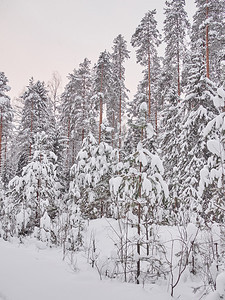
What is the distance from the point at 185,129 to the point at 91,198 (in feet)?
19.0

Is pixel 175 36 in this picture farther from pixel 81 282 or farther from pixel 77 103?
pixel 81 282

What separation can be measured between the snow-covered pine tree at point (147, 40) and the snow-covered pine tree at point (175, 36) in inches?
51.3

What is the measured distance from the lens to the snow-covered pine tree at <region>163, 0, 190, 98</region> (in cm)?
1580

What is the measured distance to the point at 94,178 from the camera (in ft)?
30.0

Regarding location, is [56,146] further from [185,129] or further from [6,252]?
[6,252]

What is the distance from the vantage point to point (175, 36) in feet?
51.8

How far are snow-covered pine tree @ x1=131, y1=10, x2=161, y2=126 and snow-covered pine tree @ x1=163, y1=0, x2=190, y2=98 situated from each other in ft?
4.28

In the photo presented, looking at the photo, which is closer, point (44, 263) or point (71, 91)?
point (44, 263)

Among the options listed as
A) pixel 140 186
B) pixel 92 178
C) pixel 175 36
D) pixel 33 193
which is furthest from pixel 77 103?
pixel 140 186

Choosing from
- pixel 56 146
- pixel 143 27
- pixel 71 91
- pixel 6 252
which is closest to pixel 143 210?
pixel 6 252

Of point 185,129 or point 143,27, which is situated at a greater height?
point 143,27

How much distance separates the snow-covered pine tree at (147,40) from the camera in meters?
15.2

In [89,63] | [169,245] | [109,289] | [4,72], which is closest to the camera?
[109,289]

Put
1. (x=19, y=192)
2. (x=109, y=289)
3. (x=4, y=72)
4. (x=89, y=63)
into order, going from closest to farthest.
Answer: (x=109, y=289) < (x=19, y=192) < (x=4, y=72) < (x=89, y=63)
